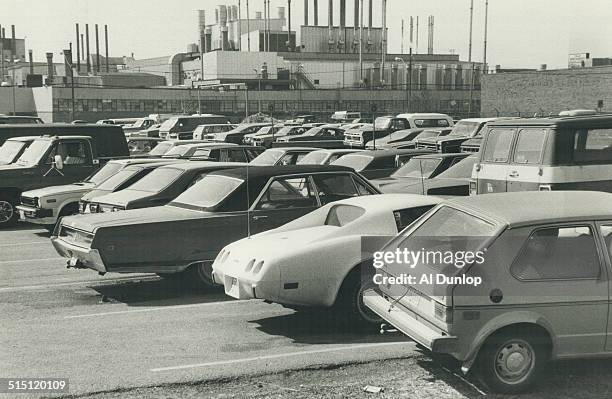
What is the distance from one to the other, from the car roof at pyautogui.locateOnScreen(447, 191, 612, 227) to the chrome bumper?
39.6 inches

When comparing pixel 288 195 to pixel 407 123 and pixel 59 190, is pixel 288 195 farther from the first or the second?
pixel 407 123

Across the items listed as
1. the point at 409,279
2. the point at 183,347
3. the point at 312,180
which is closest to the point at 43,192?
the point at 312,180

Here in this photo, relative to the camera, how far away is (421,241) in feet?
22.0

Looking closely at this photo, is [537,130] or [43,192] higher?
[537,130]

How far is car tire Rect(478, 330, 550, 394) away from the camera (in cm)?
587

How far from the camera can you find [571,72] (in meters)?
57.8

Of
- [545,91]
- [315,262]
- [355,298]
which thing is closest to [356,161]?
[355,298]

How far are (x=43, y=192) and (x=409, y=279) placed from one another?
10505 mm

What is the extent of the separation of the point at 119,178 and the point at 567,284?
991 cm

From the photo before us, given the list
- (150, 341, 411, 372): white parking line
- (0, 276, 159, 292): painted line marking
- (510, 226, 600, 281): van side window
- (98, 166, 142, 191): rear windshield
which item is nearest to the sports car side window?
(0, 276, 159, 292): painted line marking

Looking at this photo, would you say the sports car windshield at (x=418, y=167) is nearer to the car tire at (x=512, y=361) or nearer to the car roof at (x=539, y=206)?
the car roof at (x=539, y=206)

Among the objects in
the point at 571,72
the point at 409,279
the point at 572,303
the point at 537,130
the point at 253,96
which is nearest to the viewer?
the point at 572,303

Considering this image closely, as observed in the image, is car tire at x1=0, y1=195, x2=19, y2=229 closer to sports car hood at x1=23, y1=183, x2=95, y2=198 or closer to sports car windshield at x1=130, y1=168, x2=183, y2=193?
sports car hood at x1=23, y1=183, x2=95, y2=198

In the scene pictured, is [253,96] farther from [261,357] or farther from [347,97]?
[261,357]
